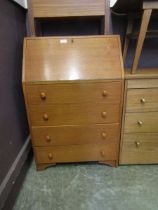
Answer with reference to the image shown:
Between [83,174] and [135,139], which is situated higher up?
[135,139]

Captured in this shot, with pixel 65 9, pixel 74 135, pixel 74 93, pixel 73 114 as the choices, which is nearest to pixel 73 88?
pixel 74 93

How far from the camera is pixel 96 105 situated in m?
1.34

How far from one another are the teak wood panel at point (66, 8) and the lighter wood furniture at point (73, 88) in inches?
12.4

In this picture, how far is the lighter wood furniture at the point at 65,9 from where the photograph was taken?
4.79 feet

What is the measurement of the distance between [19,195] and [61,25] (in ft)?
Answer: 4.99

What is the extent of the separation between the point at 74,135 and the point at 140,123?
1.79 feet

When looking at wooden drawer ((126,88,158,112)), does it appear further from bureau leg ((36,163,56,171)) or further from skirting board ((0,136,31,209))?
skirting board ((0,136,31,209))

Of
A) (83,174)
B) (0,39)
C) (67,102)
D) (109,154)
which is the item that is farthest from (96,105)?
(0,39)

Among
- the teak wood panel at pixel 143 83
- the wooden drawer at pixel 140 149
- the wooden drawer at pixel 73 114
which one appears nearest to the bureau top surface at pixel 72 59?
the teak wood panel at pixel 143 83

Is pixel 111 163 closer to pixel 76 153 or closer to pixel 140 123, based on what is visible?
pixel 76 153

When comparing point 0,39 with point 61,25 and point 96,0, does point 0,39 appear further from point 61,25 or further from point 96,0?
point 96,0

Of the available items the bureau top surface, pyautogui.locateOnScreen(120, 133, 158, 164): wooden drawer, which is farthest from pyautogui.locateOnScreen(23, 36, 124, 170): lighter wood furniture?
pyautogui.locateOnScreen(120, 133, 158, 164): wooden drawer

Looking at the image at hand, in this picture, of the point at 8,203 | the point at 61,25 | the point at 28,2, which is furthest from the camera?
the point at 61,25

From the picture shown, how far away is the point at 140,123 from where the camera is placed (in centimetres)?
141
